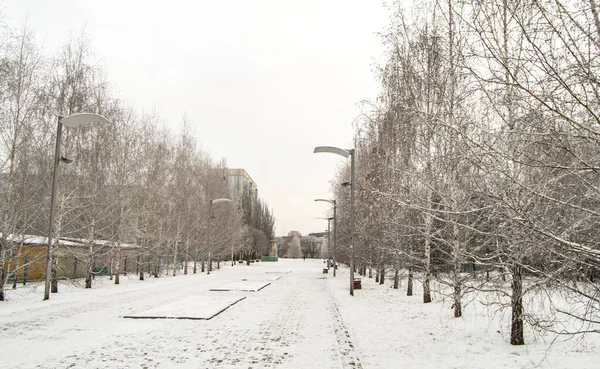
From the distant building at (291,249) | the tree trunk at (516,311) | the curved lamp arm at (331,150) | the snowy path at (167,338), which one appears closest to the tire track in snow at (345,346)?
the snowy path at (167,338)

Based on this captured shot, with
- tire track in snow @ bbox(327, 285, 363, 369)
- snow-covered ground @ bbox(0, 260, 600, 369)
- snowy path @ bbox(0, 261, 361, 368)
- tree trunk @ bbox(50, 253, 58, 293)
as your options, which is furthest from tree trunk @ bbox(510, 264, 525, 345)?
tree trunk @ bbox(50, 253, 58, 293)

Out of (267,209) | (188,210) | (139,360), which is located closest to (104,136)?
(188,210)

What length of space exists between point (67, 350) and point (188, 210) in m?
27.4

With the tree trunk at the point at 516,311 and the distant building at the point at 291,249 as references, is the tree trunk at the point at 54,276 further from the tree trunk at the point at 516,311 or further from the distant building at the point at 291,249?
the distant building at the point at 291,249

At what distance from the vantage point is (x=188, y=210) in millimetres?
34625

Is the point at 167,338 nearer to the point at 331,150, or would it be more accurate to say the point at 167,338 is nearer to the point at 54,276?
the point at 331,150

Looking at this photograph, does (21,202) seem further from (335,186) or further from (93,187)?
(335,186)

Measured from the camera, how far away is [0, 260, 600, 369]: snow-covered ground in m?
7.08

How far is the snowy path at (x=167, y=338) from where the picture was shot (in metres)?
7.06

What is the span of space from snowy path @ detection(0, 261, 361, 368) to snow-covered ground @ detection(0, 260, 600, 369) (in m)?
0.02

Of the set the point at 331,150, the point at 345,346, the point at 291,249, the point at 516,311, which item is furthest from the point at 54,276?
the point at 291,249

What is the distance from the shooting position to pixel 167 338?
8.91 metres

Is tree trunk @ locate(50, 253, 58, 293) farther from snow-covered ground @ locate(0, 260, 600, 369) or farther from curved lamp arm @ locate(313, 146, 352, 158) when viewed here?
curved lamp arm @ locate(313, 146, 352, 158)

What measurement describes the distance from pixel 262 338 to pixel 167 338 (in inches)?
80.5
